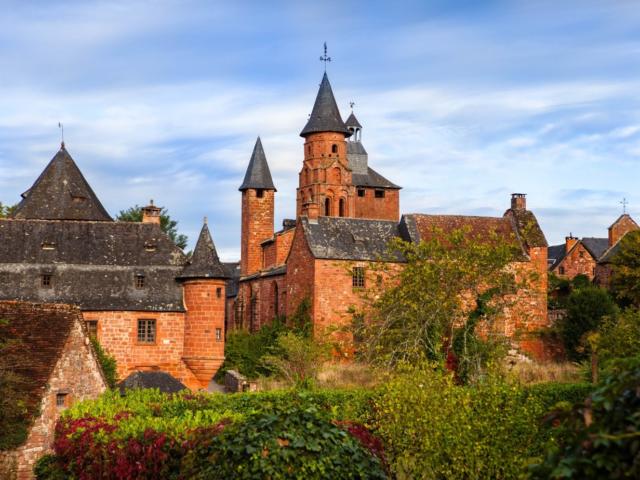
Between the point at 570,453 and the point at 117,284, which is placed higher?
the point at 117,284

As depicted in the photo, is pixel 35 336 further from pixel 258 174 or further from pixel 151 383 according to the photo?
pixel 258 174

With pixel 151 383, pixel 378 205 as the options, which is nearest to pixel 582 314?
pixel 151 383

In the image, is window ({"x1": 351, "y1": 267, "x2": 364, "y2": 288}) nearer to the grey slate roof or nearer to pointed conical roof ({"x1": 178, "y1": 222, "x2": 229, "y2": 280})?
the grey slate roof

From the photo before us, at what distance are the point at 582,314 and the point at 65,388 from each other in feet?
91.2

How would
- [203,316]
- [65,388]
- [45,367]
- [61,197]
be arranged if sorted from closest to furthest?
1. [45,367]
2. [65,388]
3. [203,316]
4. [61,197]

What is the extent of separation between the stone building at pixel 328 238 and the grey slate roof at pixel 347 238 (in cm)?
5

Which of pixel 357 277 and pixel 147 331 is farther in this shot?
pixel 357 277

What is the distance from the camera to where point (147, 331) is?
4350 cm

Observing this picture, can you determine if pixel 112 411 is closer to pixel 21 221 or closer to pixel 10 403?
pixel 10 403

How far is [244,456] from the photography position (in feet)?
33.1

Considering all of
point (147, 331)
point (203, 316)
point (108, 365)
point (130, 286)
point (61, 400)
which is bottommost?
point (61, 400)

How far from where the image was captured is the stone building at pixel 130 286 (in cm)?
4303

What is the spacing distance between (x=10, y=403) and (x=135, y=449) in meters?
8.30

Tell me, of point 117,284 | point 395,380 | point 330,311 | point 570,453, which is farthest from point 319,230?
point 570,453
